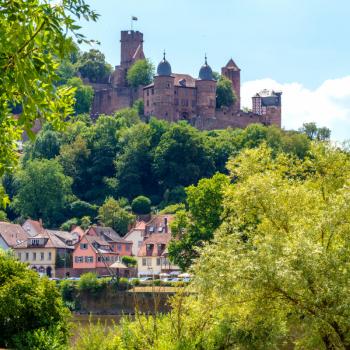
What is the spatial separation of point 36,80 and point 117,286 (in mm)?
67226

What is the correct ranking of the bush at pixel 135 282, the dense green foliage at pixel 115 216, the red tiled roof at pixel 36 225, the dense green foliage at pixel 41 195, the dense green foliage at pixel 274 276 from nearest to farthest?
the dense green foliage at pixel 274 276 → the bush at pixel 135 282 → the red tiled roof at pixel 36 225 → the dense green foliage at pixel 115 216 → the dense green foliage at pixel 41 195

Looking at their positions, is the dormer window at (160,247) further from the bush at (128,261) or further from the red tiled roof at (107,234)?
the red tiled roof at (107,234)

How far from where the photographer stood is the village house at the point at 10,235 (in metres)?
98.9

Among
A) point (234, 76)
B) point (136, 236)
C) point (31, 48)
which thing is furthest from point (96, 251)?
point (31, 48)

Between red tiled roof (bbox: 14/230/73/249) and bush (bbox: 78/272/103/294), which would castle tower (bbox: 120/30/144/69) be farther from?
bush (bbox: 78/272/103/294)

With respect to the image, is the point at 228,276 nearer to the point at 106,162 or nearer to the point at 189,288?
the point at 189,288

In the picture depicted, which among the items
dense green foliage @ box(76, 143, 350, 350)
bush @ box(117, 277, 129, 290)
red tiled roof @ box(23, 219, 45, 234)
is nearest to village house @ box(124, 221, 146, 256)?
red tiled roof @ box(23, 219, 45, 234)

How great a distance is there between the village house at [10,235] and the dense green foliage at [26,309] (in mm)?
65701

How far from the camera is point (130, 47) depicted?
166875 millimetres

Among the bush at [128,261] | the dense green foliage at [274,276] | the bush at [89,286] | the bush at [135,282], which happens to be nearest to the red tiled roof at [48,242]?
the bush at [128,261]

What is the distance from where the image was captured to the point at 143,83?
498 ft

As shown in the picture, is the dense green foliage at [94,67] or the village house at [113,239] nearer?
the village house at [113,239]

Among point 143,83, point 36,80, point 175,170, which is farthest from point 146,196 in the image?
point 36,80

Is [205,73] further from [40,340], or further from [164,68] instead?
[40,340]
